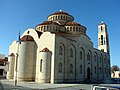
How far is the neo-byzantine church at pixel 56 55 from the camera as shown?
108 ft

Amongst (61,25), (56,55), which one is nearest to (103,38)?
(61,25)

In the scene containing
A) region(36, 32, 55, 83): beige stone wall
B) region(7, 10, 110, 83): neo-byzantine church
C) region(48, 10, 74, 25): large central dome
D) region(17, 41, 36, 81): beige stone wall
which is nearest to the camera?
region(36, 32, 55, 83): beige stone wall

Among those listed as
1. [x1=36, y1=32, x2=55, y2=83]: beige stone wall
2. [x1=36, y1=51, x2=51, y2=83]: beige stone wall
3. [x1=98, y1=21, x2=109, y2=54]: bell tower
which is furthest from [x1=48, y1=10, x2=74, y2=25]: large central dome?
[x1=36, y1=51, x2=51, y2=83]: beige stone wall

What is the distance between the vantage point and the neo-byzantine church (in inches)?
1299

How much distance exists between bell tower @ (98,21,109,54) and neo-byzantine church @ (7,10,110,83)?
24.2 feet

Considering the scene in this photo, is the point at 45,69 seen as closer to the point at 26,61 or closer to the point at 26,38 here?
the point at 26,61

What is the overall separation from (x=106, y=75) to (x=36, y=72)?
26.4m

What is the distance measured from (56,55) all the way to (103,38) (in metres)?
24.4

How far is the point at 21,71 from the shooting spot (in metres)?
34.9

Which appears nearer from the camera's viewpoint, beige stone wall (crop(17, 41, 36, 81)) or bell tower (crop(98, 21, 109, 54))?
beige stone wall (crop(17, 41, 36, 81))

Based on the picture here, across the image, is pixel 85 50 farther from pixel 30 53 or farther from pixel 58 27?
pixel 30 53

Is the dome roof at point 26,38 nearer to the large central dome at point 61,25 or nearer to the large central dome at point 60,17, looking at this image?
the large central dome at point 61,25

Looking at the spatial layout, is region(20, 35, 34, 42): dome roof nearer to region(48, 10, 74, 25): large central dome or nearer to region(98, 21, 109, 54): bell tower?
region(48, 10, 74, 25): large central dome

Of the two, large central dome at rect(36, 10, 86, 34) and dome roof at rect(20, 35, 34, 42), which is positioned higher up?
large central dome at rect(36, 10, 86, 34)
